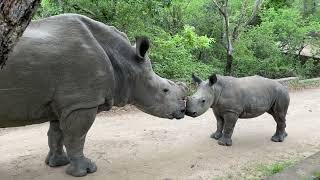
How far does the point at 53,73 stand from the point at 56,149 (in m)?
1.42

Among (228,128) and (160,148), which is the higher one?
(228,128)

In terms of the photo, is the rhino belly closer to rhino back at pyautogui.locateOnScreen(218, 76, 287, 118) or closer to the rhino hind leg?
rhino back at pyautogui.locateOnScreen(218, 76, 287, 118)

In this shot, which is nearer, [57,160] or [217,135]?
[57,160]

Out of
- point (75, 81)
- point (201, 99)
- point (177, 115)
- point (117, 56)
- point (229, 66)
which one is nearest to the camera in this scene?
point (75, 81)

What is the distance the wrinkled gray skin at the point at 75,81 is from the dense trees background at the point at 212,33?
5.64 meters

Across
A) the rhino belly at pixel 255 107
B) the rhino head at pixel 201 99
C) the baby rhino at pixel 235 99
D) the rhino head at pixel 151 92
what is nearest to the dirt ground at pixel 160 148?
the baby rhino at pixel 235 99

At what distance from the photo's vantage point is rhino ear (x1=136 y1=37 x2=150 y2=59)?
566 centimetres

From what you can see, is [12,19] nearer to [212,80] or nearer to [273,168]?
[273,168]

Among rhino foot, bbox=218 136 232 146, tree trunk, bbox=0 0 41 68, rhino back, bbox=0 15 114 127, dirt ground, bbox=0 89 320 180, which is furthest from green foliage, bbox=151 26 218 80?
tree trunk, bbox=0 0 41 68

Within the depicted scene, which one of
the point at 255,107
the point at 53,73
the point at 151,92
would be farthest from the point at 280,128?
the point at 53,73

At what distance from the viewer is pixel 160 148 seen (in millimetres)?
7133

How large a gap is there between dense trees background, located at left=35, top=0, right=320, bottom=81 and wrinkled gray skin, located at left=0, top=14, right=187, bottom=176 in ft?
18.5

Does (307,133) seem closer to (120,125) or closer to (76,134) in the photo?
(120,125)

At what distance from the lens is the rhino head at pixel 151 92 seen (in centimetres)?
577
